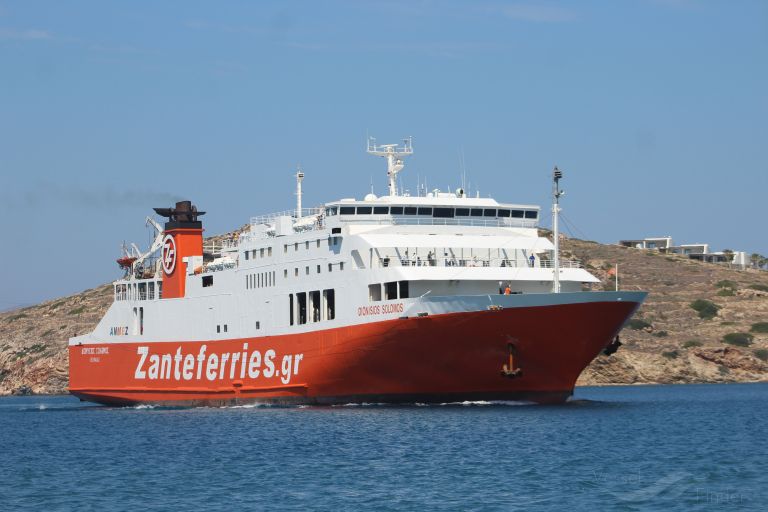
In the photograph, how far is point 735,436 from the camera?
36906mm

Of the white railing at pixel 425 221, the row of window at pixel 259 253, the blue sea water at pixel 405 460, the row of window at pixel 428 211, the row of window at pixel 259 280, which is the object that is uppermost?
the row of window at pixel 428 211

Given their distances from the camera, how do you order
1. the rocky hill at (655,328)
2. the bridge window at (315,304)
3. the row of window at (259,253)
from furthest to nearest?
the rocky hill at (655,328), the row of window at (259,253), the bridge window at (315,304)

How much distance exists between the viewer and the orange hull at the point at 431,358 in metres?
41.3

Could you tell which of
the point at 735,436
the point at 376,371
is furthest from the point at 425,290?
the point at 735,436

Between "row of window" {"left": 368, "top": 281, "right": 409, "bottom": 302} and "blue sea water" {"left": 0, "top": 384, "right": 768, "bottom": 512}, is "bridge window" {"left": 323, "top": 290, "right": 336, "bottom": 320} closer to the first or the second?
"row of window" {"left": 368, "top": 281, "right": 409, "bottom": 302}

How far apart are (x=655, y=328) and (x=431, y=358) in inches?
2057

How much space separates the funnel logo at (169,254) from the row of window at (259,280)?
6.83 m

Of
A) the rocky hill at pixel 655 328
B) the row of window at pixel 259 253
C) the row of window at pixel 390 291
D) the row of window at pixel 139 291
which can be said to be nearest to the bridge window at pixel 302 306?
the row of window at pixel 259 253

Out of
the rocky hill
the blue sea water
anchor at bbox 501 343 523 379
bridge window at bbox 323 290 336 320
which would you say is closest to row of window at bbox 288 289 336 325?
bridge window at bbox 323 290 336 320

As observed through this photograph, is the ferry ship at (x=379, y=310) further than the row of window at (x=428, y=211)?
No

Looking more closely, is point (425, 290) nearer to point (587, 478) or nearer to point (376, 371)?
point (376, 371)

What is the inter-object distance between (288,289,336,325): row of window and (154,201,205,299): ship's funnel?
31.4ft

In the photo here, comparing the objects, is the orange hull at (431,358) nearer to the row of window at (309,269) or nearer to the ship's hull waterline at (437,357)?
the ship's hull waterline at (437,357)

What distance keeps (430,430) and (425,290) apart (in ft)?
25.9
